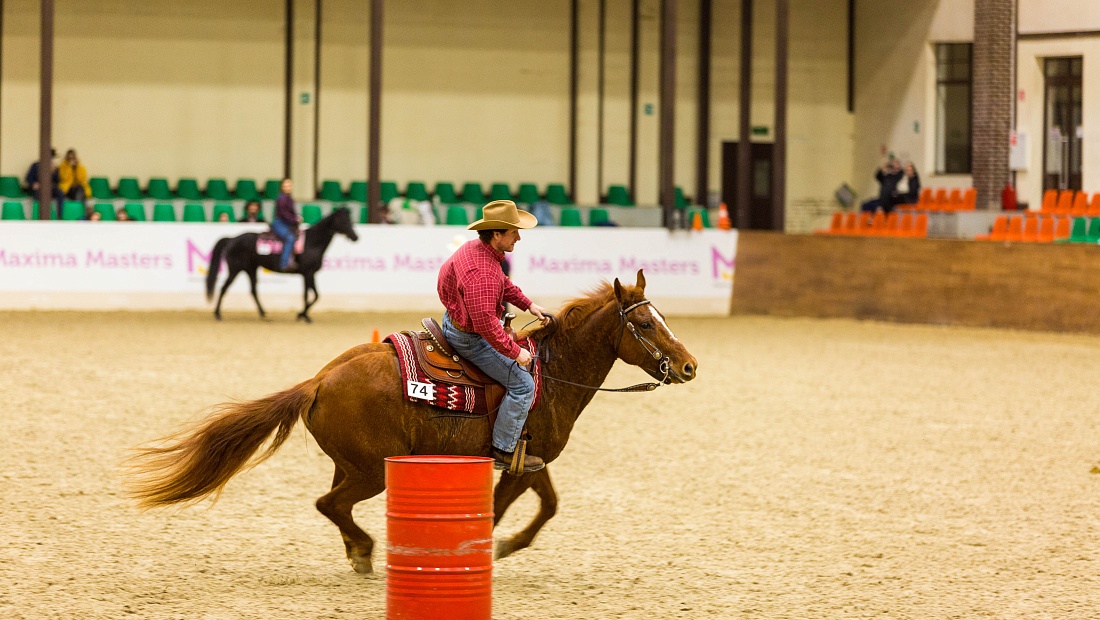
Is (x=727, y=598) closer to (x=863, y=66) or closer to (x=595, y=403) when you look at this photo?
(x=595, y=403)

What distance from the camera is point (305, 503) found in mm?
7898

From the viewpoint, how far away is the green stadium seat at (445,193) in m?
28.0

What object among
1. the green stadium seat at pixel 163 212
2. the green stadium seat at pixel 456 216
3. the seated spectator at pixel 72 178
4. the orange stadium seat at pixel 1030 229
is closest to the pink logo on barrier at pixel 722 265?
the orange stadium seat at pixel 1030 229

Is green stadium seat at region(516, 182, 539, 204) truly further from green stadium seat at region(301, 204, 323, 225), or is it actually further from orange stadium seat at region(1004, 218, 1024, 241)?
orange stadium seat at region(1004, 218, 1024, 241)

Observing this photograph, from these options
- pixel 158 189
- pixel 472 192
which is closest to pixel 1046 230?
pixel 472 192

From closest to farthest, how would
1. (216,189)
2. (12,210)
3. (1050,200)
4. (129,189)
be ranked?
1. (12,210)
2. (1050,200)
3. (129,189)
4. (216,189)

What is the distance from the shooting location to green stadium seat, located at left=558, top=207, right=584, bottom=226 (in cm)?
2564

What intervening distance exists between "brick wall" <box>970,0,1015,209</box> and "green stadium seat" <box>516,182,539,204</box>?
9.02 metres

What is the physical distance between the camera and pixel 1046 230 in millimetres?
21688

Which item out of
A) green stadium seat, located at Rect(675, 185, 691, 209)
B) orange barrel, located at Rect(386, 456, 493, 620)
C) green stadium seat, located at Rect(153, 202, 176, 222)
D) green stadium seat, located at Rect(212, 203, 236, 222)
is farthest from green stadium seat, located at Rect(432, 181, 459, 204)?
orange barrel, located at Rect(386, 456, 493, 620)

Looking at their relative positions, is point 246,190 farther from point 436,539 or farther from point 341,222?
point 436,539

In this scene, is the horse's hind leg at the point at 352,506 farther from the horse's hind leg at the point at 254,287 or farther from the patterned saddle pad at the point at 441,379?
the horse's hind leg at the point at 254,287

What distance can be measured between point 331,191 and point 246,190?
1.70 metres

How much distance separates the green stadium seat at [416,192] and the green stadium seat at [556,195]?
2606mm
